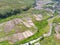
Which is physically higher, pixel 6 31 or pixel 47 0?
pixel 6 31

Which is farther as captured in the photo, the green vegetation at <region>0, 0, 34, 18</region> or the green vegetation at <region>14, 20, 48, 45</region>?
the green vegetation at <region>0, 0, 34, 18</region>

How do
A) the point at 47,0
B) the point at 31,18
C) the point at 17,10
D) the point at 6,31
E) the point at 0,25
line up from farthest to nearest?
the point at 47,0, the point at 17,10, the point at 31,18, the point at 0,25, the point at 6,31

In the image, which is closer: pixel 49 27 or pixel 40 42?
pixel 40 42

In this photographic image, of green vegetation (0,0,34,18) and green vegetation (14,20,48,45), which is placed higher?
green vegetation (14,20,48,45)

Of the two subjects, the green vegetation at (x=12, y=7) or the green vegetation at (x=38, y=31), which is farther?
the green vegetation at (x=12, y=7)

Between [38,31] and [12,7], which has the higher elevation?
[38,31]

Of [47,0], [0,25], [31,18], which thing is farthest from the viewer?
[47,0]

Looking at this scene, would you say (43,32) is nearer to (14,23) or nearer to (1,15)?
(14,23)

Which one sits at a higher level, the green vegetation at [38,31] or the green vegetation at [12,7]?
the green vegetation at [38,31]

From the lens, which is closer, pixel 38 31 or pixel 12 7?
pixel 38 31

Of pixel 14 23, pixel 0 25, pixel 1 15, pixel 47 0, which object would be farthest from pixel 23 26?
pixel 47 0
